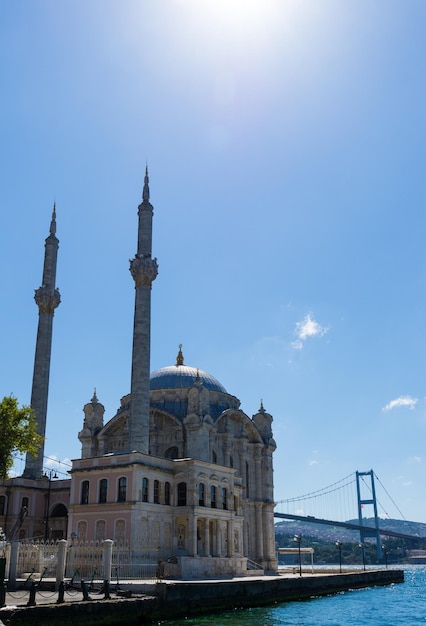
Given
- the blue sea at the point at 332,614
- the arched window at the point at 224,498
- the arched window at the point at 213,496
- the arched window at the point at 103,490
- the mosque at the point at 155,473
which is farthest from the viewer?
the arched window at the point at 224,498

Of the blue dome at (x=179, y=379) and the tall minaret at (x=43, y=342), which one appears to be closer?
the tall minaret at (x=43, y=342)

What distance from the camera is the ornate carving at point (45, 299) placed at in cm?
5031

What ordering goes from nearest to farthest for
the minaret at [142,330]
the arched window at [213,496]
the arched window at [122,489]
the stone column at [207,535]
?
the arched window at [122,489] → the stone column at [207,535] → the arched window at [213,496] → the minaret at [142,330]

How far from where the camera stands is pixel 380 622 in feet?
96.1

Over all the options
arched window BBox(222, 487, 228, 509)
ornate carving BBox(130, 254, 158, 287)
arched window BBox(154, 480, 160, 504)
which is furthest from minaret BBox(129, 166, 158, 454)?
arched window BBox(222, 487, 228, 509)

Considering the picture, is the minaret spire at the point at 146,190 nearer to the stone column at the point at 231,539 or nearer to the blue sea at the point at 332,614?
the stone column at the point at 231,539

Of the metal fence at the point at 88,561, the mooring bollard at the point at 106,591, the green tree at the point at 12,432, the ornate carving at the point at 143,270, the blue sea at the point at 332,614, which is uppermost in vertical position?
the ornate carving at the point at 143,270

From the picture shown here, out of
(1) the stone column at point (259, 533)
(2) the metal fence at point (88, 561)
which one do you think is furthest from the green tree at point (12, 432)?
(1) the stone column at point (259, 533)

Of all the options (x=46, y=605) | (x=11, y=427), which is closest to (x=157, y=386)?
(x=11, y=427)

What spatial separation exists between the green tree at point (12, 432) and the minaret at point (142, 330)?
9.42m

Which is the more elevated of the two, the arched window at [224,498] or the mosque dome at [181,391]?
the mosque dome at [181,391]

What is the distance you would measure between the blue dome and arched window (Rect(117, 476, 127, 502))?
17.7 meters

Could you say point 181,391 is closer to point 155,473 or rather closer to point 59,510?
point 59,510

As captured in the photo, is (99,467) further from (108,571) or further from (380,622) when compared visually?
(380,622)
